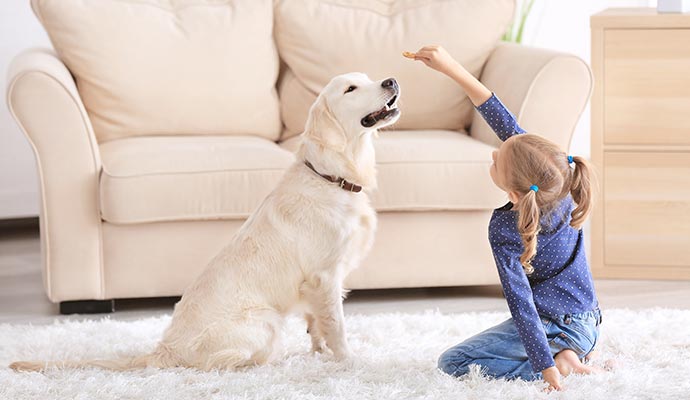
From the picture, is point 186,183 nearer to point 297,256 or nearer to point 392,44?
point 297,256

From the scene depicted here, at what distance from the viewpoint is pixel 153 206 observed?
3145 millimetres

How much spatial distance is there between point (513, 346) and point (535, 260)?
0.21 meters

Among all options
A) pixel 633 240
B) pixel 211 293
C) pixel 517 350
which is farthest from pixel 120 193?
pixel 633 240

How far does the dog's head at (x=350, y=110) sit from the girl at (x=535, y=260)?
0.45 ft

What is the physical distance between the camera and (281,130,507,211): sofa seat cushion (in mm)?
3199

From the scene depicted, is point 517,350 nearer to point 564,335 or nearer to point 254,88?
point 564,335

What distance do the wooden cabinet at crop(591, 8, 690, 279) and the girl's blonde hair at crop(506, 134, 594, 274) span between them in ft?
4.35

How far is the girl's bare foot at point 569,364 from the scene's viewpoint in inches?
92.9

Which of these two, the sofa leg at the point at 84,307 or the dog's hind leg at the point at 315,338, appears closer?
the dog's hind leg at the point at 315,338

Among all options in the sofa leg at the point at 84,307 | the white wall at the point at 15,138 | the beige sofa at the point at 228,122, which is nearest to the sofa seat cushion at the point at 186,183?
the beige sofa at the point at 228,122

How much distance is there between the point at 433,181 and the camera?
321 centimetres

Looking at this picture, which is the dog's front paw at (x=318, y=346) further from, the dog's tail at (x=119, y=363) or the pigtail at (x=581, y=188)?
the pigtail at (x=581, y=188)

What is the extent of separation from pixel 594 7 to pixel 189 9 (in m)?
2.24

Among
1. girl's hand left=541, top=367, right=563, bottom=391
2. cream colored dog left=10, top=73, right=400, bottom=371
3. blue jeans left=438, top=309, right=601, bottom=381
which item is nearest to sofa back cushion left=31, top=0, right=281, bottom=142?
cream colored dog left=10, top=73, right=400, bottom=371
